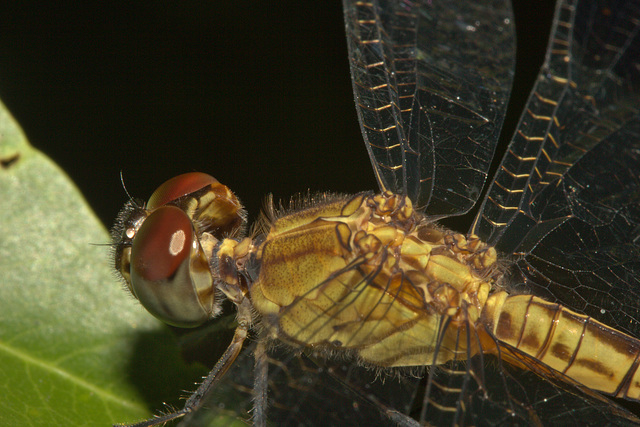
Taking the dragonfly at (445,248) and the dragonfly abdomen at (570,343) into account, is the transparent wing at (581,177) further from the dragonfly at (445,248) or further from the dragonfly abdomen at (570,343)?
the dragonfly abdomen at (570,343)

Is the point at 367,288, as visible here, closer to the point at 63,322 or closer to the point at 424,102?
the point at 424,102

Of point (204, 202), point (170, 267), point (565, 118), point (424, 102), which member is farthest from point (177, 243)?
point (565, 118)

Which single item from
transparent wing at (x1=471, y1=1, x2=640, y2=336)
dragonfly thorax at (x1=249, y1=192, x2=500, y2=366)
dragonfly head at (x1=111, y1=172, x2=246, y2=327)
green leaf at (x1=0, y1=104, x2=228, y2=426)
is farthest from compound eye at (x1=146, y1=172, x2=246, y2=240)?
transparent wing at (x1=471, y1=1, x2=640, y2=336)

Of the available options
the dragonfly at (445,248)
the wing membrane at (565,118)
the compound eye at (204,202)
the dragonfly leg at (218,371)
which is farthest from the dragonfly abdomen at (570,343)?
the compound eye at (204,202)

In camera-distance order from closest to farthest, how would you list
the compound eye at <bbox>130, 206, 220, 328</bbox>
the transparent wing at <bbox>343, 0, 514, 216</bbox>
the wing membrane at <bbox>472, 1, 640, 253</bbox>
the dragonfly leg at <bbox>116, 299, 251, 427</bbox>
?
the wing membrane at <bbox>472, 1, 640, 253</bbox>, the compound eye at <bbox>130, 206, 220, 328</bbox>, the dragonfly leg at <bbox>116, 299, 251, 427</bbox>, the transparent wing at <bbox>343, 0, 514, 216</bbox>

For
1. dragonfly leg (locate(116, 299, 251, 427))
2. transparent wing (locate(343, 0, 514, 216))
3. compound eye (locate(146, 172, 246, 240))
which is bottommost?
dragonfly leg (locate(116, 299, 251, 427))

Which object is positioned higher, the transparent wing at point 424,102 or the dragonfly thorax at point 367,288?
A: the transparent wing at point 424,102

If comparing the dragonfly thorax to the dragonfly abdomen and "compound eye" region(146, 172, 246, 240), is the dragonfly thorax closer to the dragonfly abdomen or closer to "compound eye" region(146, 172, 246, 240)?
the dragonfly abdomen

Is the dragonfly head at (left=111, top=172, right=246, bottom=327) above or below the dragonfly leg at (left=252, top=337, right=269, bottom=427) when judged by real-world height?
above
